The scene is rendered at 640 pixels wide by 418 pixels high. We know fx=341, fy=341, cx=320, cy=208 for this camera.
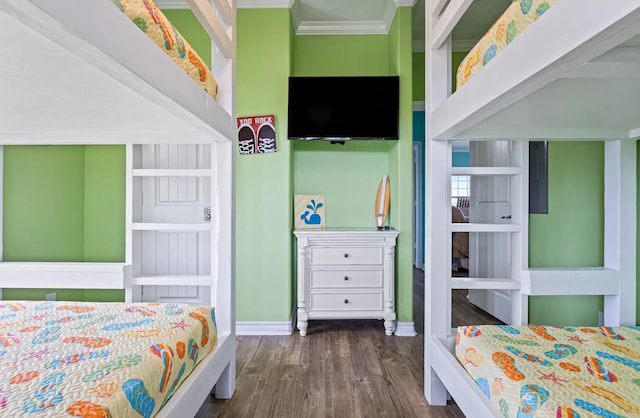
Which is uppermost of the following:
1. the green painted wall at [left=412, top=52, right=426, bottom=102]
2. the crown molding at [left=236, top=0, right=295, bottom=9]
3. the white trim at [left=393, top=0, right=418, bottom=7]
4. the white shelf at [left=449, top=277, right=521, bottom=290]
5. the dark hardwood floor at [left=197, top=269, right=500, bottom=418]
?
the white trim at [left=393, top=0, right=418, bottom=7]

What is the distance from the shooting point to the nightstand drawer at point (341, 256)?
2.59 m

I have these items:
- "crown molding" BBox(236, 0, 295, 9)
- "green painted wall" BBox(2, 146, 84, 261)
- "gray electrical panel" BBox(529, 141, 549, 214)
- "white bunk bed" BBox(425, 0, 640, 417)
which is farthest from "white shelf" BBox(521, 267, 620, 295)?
"green painted wall" BBox(2, 146, 84, 261)

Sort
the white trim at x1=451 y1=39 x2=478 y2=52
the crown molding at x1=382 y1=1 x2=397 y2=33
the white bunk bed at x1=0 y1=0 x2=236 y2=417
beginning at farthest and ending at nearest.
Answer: the white trim at x1=451 y1=39 x2=478 y2=52, the crown molding at x1=382 y1=1 x2=397 y2=33, the white bunk bed at x1=0 y1=0 x2=236 y2=417

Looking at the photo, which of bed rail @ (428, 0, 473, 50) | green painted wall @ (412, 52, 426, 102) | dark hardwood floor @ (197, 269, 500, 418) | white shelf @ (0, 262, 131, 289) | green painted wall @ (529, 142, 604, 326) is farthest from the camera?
green painted wall @ (412, 52, 426, 102)

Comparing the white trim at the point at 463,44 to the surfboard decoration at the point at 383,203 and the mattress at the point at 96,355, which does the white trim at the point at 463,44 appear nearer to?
the surfboard decoration at the point at 383,203

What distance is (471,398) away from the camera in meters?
1.10

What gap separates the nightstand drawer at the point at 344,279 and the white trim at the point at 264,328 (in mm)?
362

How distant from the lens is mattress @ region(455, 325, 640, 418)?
85 cm

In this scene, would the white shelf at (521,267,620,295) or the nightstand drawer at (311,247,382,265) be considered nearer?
the white shelf at (521,267,620,295)

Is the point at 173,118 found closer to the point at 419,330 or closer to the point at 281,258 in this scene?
the point at 281,258

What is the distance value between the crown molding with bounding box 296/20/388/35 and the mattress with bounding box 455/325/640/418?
2.62 meters

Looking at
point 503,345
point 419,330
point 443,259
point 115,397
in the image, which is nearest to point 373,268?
point 419,330

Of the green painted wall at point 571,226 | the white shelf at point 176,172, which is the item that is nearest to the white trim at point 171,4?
the white shelf at point 176,172

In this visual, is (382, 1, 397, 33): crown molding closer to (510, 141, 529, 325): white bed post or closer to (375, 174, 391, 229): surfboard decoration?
(375, 174, 391, 229): surfboard decoration
